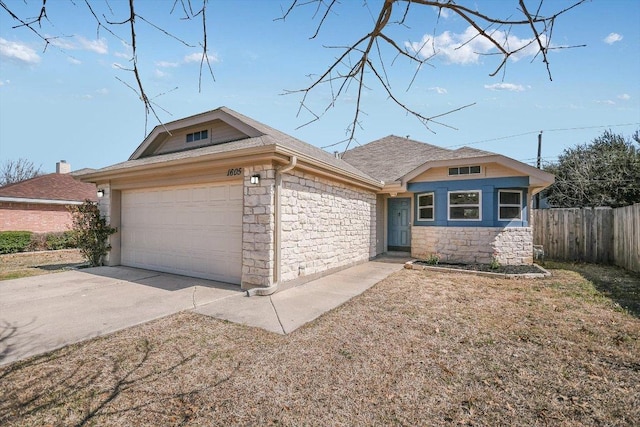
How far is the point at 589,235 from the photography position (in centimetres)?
1135

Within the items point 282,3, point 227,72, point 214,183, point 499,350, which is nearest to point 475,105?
point 282,3

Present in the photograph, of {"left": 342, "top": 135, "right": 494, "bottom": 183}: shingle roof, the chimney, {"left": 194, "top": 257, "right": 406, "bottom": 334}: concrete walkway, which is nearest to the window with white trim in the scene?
{"left": 342, "top": 135, "right": 494, "bottom": 183}: shingle roof

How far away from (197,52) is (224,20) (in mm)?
516

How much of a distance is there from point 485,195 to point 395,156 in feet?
18.7

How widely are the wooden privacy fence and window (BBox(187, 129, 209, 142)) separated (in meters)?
12.4

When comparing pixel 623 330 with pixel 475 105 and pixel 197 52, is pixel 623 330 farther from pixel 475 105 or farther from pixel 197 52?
pixel 197 52

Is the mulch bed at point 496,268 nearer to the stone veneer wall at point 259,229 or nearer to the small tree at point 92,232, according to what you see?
the stone veneer wall at point 259,229

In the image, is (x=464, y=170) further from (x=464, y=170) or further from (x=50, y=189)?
(x=50, y=189)

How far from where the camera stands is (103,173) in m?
9.05

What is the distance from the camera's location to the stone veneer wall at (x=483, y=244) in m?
9.93

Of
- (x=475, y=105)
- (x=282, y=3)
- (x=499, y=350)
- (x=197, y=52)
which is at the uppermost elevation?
(x=282, y=3)

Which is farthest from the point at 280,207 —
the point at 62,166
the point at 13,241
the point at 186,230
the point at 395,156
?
the point at 62,166

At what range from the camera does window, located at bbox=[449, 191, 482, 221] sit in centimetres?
1027

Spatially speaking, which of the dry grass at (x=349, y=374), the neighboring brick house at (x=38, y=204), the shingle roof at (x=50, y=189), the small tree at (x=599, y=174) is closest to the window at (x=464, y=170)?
the dry grass at (x=349, y=374)
